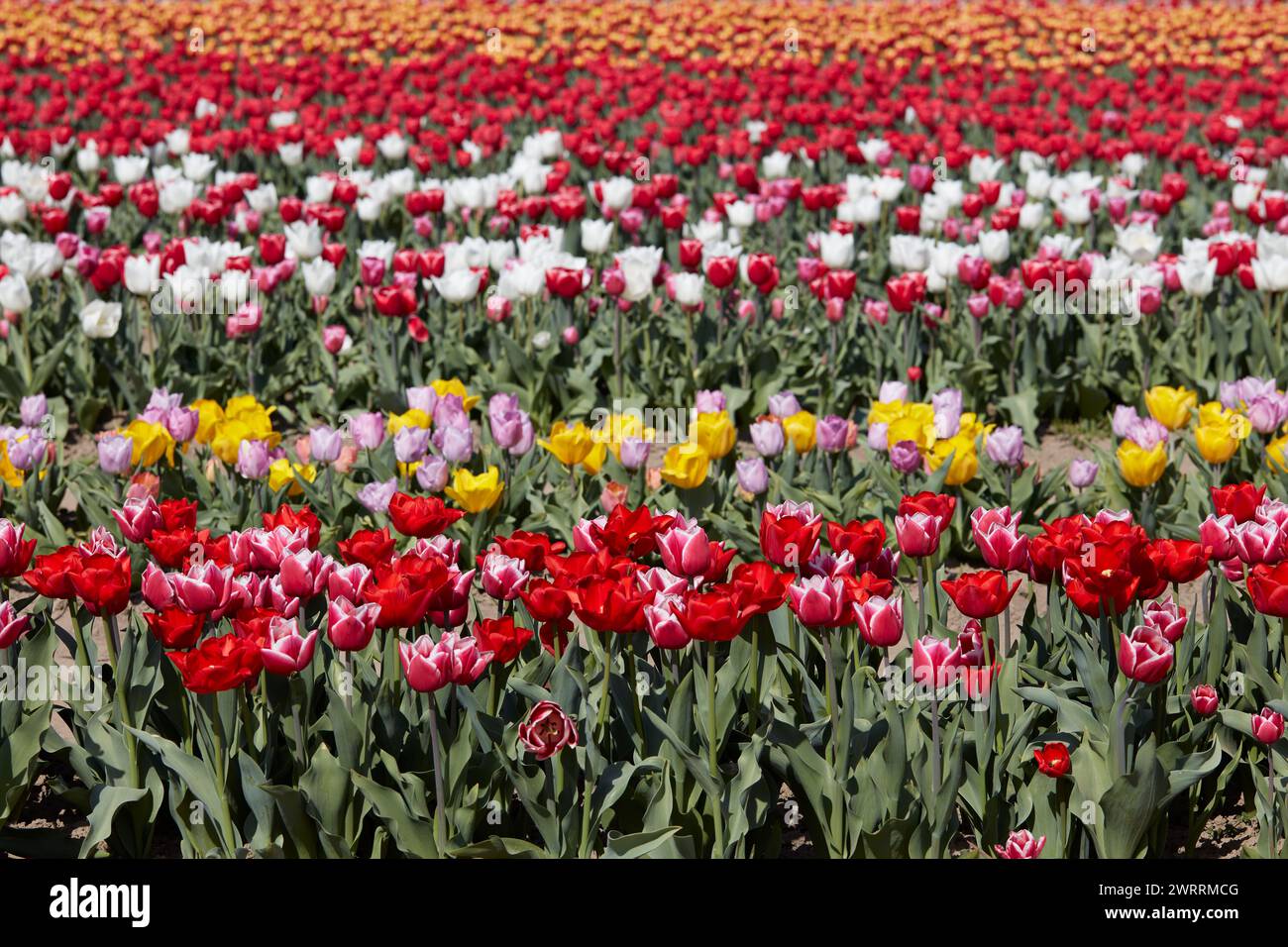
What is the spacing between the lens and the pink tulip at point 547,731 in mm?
3438

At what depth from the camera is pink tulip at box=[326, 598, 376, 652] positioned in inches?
137

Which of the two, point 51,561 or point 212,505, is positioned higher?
point 51,561

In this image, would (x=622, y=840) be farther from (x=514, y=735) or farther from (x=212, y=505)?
(x=212, y=505)

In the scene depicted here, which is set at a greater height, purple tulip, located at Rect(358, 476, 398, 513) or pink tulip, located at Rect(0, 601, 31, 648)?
pink tulip, located at Rect(0, 601, 31, 648)

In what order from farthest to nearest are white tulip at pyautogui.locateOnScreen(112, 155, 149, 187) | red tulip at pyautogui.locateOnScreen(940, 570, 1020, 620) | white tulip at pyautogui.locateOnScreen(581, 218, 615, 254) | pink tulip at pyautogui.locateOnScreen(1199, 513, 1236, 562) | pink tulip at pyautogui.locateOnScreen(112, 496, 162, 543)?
white tulip at pyautogui.locateOnScreen(112, 155, 149, 187) < white tulip at pyautogui.locateOnScreen(581, 218, 615, 254) < pink tulip at pyautogui.locateOnScreen(112, 496, 162, 543) < pink tulip at pyautogui.locateOnScreen(1199, 513, 1236, 562) < red tulip at pyautogui.locateOnScreen(940, 570, 1020, 620)

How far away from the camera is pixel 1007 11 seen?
66.1 feet

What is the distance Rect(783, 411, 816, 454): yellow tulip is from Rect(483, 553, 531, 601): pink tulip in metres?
2.21

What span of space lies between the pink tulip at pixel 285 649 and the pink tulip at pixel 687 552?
848mm

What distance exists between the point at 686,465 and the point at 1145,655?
6.76 feet

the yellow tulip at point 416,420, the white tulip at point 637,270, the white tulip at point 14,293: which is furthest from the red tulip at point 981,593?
the white tulip at point 14,293

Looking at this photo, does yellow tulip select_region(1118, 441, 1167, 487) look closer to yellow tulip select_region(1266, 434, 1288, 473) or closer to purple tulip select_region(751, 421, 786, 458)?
yellow tulip select_region(1266, 434, 1288, 473)

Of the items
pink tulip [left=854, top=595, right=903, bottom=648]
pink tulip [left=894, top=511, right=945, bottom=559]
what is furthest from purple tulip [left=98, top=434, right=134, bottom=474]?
pink tulip [left=854, top=595, right=903, bottom=648]
